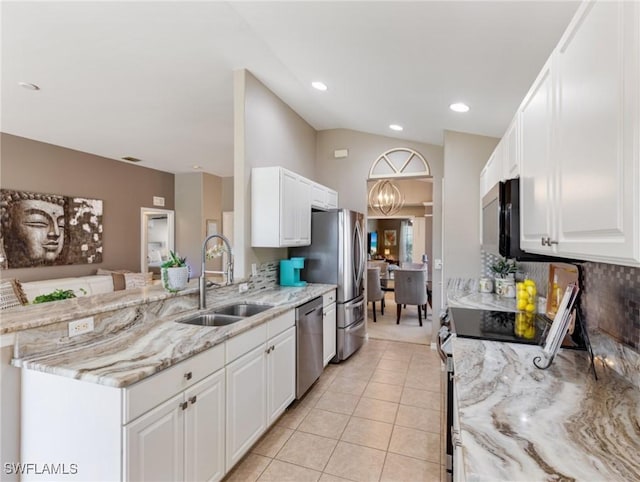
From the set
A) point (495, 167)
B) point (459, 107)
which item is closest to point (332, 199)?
point (459, 107)

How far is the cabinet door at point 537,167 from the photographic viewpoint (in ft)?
4.17

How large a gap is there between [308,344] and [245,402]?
3.27ft

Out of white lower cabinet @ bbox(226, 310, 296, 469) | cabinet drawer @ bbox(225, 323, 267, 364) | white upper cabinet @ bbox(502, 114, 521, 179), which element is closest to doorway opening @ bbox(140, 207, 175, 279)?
white lower cabinet @ bbox(226, 310, 296, 469)

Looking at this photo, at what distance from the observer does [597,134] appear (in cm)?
88

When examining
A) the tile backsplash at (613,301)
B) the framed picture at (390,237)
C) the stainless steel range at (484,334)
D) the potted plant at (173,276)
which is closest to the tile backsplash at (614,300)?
the tile backsplash at (613,301)

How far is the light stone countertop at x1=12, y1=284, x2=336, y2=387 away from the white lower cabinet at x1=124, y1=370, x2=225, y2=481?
0.61ft

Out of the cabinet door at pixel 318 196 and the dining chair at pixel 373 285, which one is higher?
the cabinet door at pixel 318 196

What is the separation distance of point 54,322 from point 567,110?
2294mm

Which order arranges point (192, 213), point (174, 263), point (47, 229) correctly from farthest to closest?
point (192, 213) < point (47, 229) < point (174, 263)

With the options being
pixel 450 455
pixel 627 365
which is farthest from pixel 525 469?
pixel 450 455

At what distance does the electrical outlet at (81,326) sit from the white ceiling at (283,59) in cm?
202

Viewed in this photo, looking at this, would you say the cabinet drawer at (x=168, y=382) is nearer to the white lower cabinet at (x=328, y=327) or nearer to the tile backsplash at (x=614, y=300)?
the white lower cabinet at (x=328, y=327)

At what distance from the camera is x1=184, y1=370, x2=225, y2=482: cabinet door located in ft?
5.32

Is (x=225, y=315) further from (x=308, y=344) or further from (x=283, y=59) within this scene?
(x=283, y=59)
